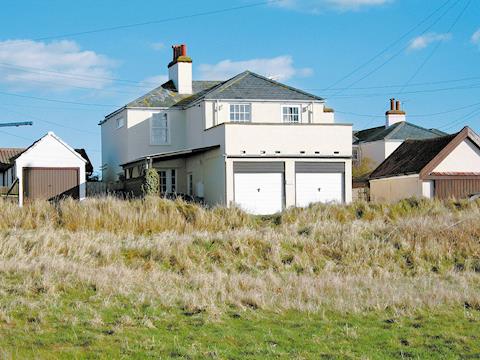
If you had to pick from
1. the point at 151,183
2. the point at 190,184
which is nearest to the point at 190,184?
the point at 190,184

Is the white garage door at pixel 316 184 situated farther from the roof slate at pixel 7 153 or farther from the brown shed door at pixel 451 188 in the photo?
the roof slate at pixel 7 153

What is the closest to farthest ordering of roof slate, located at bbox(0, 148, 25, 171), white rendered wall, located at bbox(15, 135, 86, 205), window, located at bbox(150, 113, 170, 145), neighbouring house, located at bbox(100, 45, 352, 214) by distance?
neighbouring house, located at bbox(100, 45, 352, 214)
white rendered wall, located at bbox(15, 135, 86, 205)
window, located at bbox(150, 113, 170, 145)
roof slate, located at bbox(0, 148, 25, 171)

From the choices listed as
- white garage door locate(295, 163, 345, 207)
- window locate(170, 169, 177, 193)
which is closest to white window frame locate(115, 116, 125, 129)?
window locate(170, 169, 177, 193)

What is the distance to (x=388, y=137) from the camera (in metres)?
52.6

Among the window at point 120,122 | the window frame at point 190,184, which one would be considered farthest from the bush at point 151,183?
the window at point 120,122

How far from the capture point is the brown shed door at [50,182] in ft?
129

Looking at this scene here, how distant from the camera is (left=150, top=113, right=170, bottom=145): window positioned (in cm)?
4128

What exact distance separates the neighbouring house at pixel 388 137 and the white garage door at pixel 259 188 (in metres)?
19.7

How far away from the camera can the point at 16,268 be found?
52.5 ft

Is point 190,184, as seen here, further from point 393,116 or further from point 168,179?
point 393,116

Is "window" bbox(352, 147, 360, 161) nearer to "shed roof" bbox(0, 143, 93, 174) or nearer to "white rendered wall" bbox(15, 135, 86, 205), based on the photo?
"shed roof" bbox(0, 143, 93, 174)

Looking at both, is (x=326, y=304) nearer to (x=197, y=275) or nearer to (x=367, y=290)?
(x=367, y=290)

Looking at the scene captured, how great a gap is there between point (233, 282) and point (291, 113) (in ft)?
79.6

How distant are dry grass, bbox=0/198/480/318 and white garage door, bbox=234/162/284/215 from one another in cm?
588
